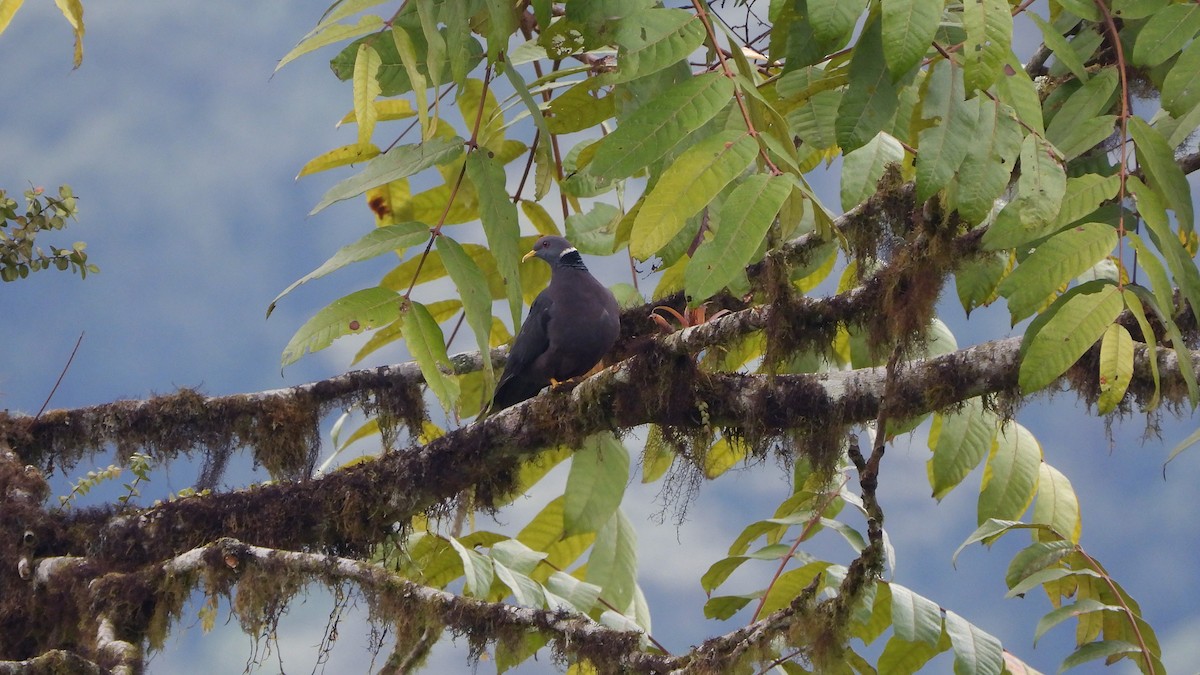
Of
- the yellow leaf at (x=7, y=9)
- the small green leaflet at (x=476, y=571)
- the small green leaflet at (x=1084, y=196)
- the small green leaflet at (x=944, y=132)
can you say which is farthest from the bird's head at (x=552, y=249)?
the yellow leaf at (x=7, y=9)

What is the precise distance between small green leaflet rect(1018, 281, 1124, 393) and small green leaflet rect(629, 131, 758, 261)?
0.71 meters

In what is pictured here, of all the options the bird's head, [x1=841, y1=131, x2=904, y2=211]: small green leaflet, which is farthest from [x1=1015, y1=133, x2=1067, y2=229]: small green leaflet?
the bird's head

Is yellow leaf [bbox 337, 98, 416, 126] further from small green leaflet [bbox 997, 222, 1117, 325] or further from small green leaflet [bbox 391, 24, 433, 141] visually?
small green leaflet [bbox 997, 222, 1117, 325]

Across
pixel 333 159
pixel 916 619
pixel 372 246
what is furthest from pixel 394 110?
pixel 916 619

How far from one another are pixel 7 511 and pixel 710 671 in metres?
2.85

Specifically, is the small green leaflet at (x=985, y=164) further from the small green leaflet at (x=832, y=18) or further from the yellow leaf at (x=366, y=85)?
the yellow leaf at (x=366, y=85)

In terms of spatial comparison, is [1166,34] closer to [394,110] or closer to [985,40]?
[985,40]

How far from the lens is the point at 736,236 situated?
2270 millimetres

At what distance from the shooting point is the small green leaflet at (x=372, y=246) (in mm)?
2949

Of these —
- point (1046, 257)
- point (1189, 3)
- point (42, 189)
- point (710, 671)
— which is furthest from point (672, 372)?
point (42, 189)

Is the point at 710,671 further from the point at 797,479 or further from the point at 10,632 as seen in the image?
the point at 10,632

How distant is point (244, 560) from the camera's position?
3.66m

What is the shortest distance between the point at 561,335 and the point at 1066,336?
268 cm

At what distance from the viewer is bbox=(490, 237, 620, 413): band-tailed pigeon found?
15.8ft
